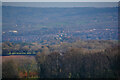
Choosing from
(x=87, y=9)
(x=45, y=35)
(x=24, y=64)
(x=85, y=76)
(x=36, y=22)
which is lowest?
(x=85, y=76)

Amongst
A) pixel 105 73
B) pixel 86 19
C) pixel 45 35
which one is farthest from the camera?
pixel 86 19

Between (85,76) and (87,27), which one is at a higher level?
(87,27)

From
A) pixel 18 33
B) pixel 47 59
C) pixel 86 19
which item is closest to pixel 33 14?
pixel 18 33

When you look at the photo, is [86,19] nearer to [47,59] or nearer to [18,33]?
[18,33]

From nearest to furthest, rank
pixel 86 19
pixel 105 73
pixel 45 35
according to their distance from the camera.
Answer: pixel 105 73, pixel 45 35, pixel 86 19

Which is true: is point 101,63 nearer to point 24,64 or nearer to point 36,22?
point 24,64

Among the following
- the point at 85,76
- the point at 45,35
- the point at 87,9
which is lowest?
the point at 85,76

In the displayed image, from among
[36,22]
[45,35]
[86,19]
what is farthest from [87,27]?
[36,22]

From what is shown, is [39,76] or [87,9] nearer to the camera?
[39,76]

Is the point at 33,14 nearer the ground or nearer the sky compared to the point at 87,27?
nearer the sky
